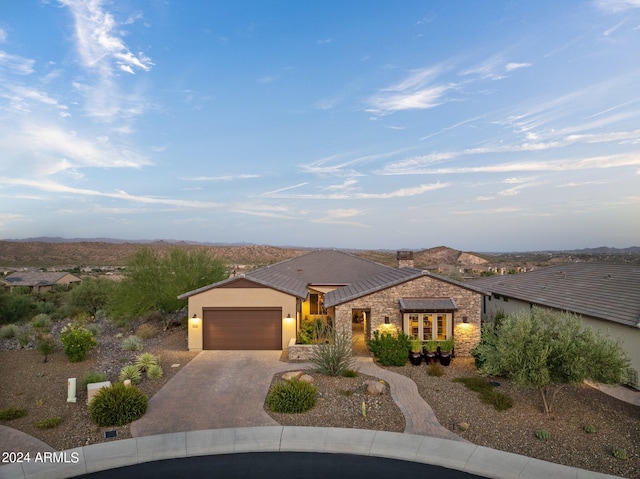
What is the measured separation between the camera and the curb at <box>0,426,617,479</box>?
7.07 m

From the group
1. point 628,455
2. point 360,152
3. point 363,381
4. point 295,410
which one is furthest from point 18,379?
point 360,152

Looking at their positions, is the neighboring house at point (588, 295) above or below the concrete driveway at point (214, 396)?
above

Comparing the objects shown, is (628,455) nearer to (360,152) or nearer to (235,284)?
(235,284)

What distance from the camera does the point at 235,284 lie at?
17.4m

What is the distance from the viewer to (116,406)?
9211 millimetres

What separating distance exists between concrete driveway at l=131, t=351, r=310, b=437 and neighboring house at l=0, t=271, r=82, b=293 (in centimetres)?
4205

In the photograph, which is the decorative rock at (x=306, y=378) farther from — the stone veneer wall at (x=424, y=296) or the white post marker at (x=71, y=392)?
the white post marker at (x=71, y=392)

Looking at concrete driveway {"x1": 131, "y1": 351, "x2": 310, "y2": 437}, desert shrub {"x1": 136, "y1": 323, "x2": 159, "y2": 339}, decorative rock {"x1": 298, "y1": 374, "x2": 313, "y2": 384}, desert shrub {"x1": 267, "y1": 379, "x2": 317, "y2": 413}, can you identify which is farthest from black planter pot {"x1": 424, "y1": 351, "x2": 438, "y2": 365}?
desert shrub {"x1": 136, "y1": 323, "x2": 159, "y2": 339}

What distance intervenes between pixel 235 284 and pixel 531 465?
13.5 meters

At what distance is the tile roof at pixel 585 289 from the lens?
13445 millimetres

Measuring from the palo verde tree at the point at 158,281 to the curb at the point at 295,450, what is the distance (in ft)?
44.4

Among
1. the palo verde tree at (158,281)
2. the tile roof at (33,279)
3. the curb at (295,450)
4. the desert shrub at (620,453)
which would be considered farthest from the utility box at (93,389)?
the tile roof at (33,279)

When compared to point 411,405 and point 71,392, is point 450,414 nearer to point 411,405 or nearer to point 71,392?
point 411,405

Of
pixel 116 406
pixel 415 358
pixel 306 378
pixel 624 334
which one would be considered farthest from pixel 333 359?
pixel 624 334
